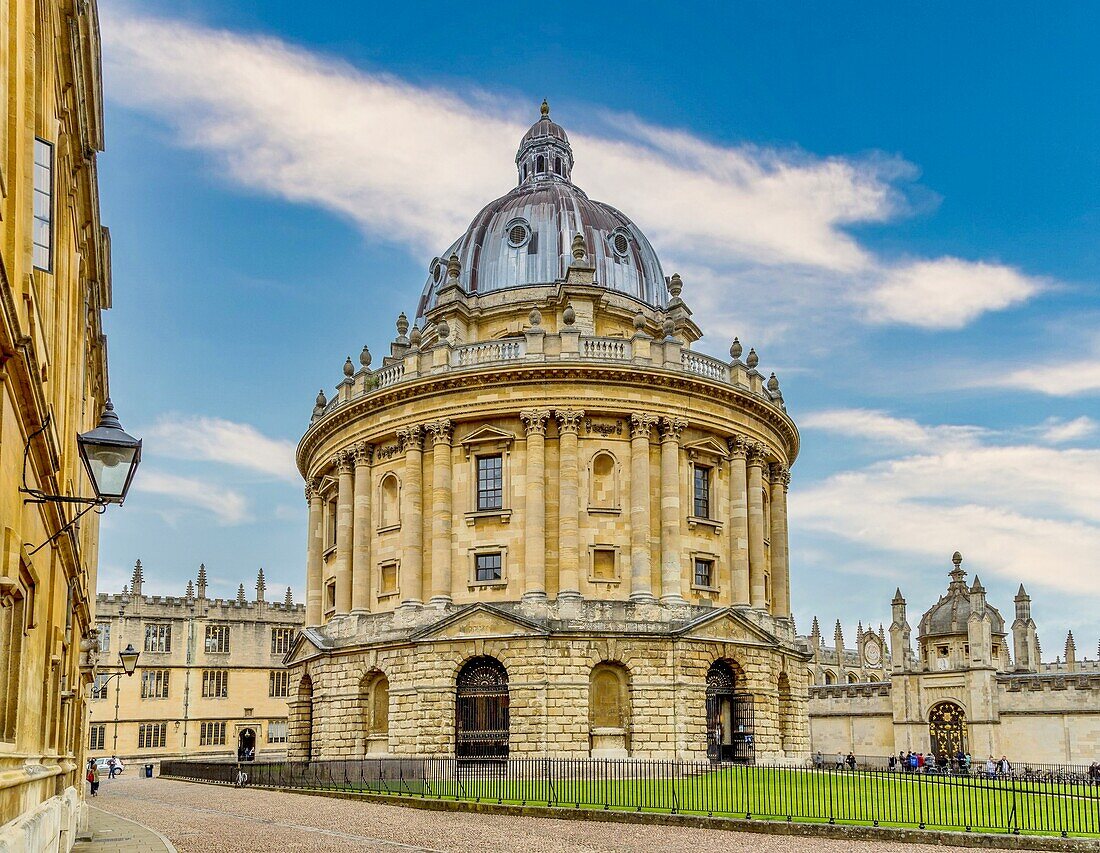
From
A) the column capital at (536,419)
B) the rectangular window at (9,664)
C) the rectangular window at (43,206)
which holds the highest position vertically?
the column capital at (536,419)

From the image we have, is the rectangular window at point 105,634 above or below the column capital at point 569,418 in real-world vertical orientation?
below

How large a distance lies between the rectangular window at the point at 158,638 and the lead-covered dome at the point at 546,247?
31.5m

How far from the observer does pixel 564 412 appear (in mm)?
41219

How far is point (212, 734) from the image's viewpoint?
7194 centimetres

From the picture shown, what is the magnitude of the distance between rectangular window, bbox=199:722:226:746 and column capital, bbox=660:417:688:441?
141 feet

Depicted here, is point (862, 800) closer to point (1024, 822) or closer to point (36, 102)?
point (1024, 822)

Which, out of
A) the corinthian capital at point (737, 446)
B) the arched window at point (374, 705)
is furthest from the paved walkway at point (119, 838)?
the corinthian capital at point (737, 446)

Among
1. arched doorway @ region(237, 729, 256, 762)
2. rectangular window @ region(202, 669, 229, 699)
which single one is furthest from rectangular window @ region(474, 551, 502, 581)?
rectangular window @ region(202, 669, 229, 699)

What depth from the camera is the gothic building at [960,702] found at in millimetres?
51062

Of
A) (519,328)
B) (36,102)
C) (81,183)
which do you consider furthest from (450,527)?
(36,102)

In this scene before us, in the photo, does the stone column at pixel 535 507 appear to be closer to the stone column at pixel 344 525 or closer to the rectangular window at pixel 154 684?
the stone column at pixel 344 525

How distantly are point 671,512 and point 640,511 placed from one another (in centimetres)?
116

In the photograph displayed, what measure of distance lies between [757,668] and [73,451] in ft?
97.5

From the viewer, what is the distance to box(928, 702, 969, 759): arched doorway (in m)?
54.5
